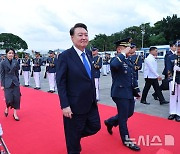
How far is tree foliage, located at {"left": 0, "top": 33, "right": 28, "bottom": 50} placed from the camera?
71.8 meters

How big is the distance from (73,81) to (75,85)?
5cm

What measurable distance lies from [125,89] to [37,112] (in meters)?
3.19

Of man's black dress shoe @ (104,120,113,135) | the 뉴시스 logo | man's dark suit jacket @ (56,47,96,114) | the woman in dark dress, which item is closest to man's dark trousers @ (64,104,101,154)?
man's dark suit jacket @ (56,47,96,114)

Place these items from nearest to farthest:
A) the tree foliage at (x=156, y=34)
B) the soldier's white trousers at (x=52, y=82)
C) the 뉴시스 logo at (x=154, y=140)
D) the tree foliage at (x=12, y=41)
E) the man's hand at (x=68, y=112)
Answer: the man's hand at (x=68, y=112)
the 뉴시스 logo at (x=154, y=140)
the soldier's white trousers at (x=52, y=82)
the tree foliage at (x=156, y=34)
the tree foliage at (x=12, y=41)

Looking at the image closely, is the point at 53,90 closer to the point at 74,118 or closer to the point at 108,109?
the point at 108,109

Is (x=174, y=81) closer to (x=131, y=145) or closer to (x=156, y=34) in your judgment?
(x=131, y=145)

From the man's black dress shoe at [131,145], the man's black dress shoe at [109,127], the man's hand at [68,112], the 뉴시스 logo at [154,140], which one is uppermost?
the man's hand at [68,112]

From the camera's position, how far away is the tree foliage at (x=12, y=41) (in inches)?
2825

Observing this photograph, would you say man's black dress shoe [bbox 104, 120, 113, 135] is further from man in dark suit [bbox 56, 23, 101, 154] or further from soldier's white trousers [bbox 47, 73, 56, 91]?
soldier's white trousers [bbox 47, 73, 56, 91]

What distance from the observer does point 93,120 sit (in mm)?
3102

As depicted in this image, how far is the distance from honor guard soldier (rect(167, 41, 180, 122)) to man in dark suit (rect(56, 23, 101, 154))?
8.44ft

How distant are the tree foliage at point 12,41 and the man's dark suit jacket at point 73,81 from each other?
72236mm

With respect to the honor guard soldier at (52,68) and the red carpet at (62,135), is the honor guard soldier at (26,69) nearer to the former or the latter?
the honor guard soldier at (52,68)

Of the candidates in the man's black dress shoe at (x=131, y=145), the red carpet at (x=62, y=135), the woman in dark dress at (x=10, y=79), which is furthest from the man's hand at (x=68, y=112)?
the woman in dark dress at (x=10, y=79)
